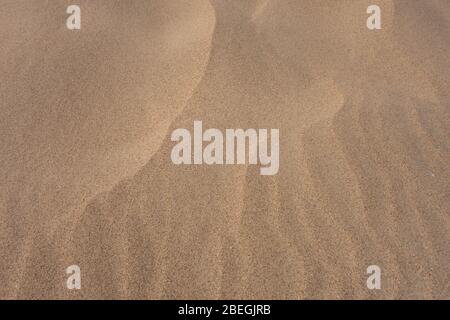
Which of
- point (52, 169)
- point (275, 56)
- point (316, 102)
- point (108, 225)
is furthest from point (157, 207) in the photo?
point (275, 56)

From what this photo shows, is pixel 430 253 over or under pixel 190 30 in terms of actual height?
under

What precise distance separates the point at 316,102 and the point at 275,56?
1.38 ft

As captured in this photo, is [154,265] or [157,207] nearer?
[154,265]

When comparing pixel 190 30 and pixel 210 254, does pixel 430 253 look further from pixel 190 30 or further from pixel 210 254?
pixel 190 30

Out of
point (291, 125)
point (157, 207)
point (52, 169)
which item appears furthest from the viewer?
point (291, 125)

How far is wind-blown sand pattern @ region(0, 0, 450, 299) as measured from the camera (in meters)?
1.84

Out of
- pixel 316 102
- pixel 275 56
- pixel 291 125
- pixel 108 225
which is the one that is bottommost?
pixel 108 225

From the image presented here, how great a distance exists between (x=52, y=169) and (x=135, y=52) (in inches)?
35.8

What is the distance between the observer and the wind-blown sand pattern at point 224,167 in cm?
184

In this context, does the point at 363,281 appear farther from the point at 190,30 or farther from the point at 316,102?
the point at 190,30

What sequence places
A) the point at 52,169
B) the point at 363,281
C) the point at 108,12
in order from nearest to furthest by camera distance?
1. the point at 363,281
2. the point at 52,169
3. the point at 108,12

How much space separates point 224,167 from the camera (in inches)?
85.0

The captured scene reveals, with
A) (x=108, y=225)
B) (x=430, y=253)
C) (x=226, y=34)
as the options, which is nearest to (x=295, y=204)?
(x=430, y=253)

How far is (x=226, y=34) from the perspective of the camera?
2723 millimetres
